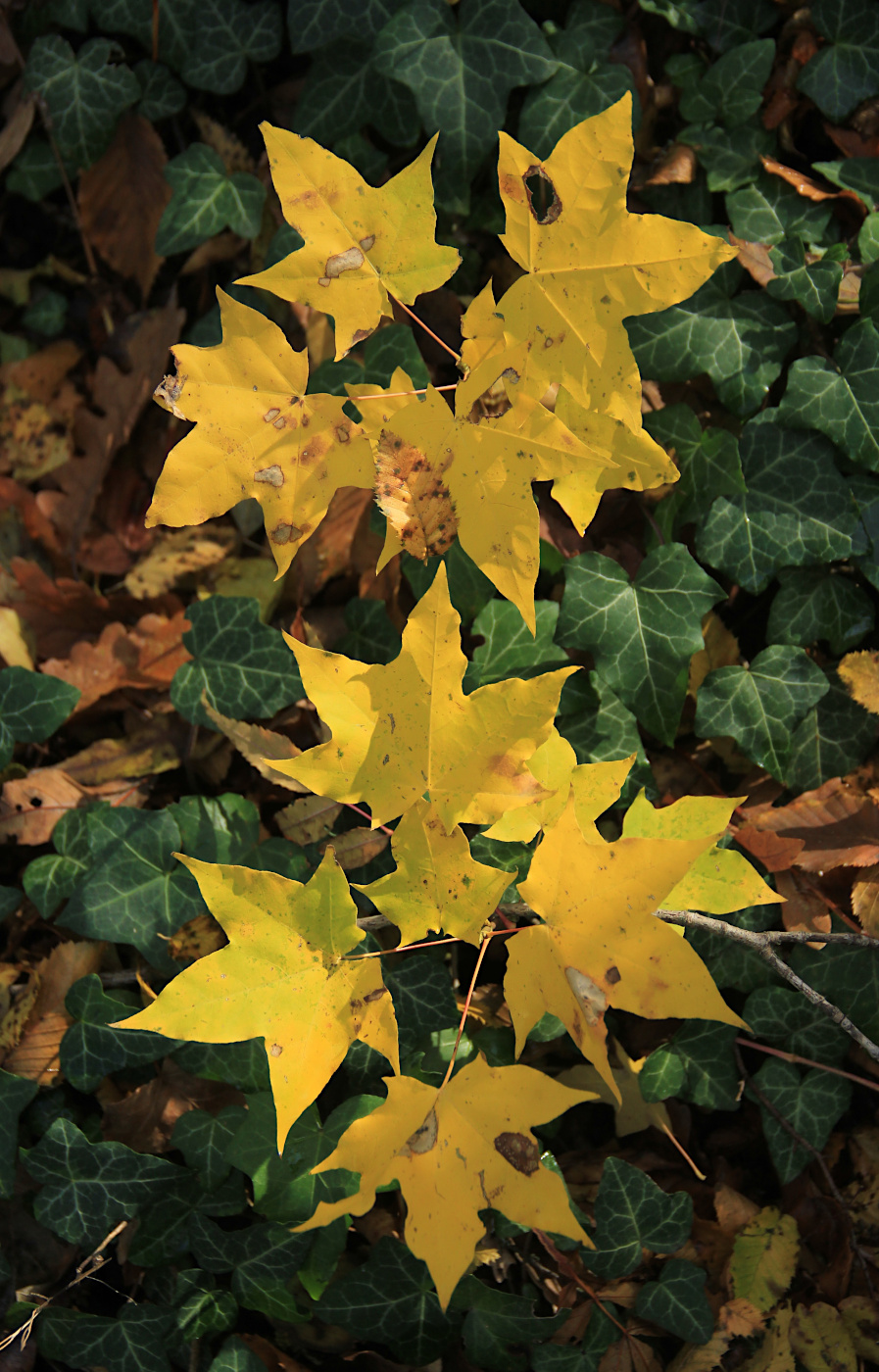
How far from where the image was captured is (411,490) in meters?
0.83

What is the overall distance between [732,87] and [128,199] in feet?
3.10

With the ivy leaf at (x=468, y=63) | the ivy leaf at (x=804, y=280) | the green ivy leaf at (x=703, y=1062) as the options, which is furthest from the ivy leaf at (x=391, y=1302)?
the ivy leaf at (x=468, y=63)

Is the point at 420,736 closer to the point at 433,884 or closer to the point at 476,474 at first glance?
the point at 433,884

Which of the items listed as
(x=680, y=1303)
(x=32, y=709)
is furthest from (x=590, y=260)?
(x=680, y=1303)

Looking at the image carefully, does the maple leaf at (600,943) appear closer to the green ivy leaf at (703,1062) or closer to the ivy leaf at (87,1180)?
the green ivy leaf at (703,1062)

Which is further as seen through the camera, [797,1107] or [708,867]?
[797,1107]

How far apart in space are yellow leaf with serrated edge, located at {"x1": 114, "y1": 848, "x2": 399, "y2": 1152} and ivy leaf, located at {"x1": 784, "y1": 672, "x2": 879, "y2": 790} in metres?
0.66

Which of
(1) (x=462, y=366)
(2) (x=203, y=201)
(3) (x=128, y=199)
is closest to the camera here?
(1) (x=462, y=366)

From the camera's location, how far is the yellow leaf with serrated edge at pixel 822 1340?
103 cm

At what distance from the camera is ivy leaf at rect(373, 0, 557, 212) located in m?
1.11

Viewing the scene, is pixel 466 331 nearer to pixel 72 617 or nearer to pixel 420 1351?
pixel 72 617

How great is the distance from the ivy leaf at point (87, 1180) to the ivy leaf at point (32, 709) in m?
0.49

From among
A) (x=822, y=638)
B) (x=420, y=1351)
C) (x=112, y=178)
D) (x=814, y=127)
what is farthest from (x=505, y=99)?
(x=420, y=1351)

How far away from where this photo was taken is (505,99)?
113 centimetres
